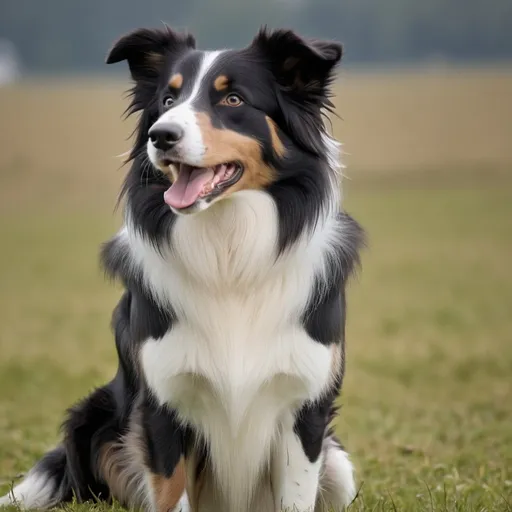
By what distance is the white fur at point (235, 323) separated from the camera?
15.2 ft

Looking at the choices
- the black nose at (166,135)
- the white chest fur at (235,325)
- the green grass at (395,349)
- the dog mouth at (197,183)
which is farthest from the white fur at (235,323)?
the green grass at (395,349)

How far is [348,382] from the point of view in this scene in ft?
36.3

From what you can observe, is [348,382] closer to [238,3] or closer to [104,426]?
[104,426]

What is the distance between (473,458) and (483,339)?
6.98 meters

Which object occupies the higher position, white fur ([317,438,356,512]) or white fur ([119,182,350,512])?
white fur ([119,182,350,512])

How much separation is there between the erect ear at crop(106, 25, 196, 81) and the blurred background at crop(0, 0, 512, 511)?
14.8 inches

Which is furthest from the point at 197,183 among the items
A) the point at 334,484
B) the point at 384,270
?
the point at 384,270

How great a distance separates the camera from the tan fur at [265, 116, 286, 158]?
465 centimetres

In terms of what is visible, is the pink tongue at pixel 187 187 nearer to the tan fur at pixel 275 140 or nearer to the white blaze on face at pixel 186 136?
the white blaze on face at pixel 186 136

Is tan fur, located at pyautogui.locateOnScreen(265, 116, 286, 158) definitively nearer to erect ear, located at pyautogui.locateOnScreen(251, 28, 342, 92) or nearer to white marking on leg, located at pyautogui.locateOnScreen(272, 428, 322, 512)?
erect ear, located at pyautogui.locateOnScreen(251, 28, 342, 92)

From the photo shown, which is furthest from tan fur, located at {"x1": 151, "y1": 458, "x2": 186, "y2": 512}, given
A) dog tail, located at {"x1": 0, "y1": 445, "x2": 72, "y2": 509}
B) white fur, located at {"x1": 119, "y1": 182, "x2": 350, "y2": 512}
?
dog tail, located at {"x1": 0, "y1": 445, "x2": 72, "y2": 509}

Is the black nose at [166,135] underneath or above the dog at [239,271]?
above

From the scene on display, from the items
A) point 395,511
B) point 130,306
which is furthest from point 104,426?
point 395,511

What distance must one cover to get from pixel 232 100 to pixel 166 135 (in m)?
0.51
